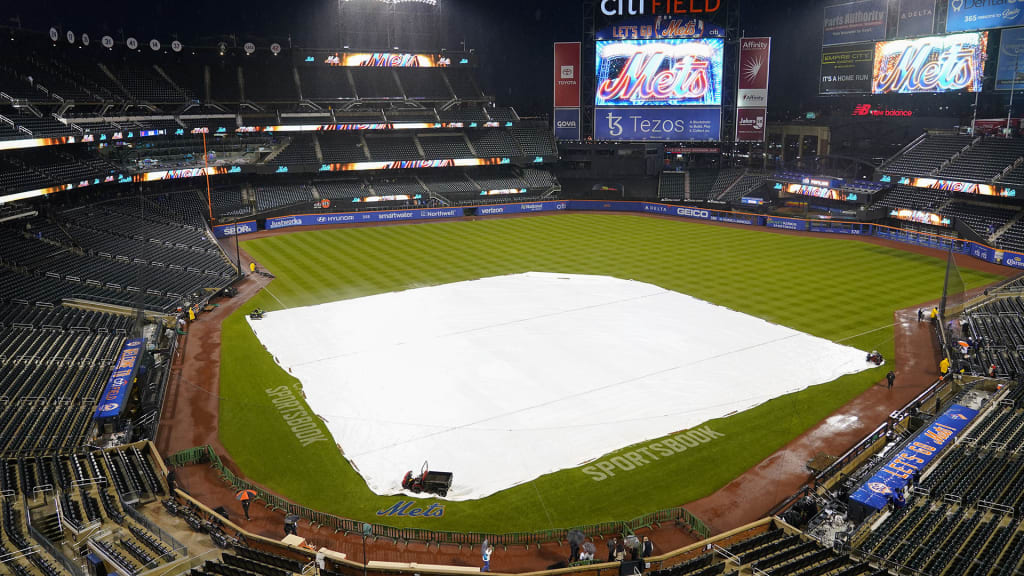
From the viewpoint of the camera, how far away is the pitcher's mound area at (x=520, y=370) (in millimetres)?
22562

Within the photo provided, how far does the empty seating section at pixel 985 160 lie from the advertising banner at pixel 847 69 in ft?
31.7

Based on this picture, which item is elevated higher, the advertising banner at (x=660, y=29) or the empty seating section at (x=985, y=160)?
the advertising banner at (x=660, y=29)

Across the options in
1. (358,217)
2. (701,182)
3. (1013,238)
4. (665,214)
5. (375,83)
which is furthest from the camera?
(375,83)

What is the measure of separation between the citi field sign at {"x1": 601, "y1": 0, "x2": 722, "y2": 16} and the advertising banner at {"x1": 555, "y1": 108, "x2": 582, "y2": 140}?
9.95 m

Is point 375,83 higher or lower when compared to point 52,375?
higher

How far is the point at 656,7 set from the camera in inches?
2581

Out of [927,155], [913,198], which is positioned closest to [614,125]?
[913,198]

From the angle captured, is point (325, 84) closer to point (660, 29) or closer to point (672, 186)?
point (660, 29)

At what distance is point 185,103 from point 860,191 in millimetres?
61906

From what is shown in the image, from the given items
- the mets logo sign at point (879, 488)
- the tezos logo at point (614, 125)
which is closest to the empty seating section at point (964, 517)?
the mets logo sign at point (879, 488)

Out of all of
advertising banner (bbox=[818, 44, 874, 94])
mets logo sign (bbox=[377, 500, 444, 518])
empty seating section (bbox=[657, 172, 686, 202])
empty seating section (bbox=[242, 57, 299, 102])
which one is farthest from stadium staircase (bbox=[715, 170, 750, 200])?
mets logo sign (bbox=[377, 500, 444, 518])

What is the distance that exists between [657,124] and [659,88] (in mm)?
3389

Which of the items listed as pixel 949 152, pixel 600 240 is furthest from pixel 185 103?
pixel 949 152

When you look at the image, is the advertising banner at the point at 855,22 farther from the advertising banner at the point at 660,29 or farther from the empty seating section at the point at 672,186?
the empty seating section at the point at 672,186
